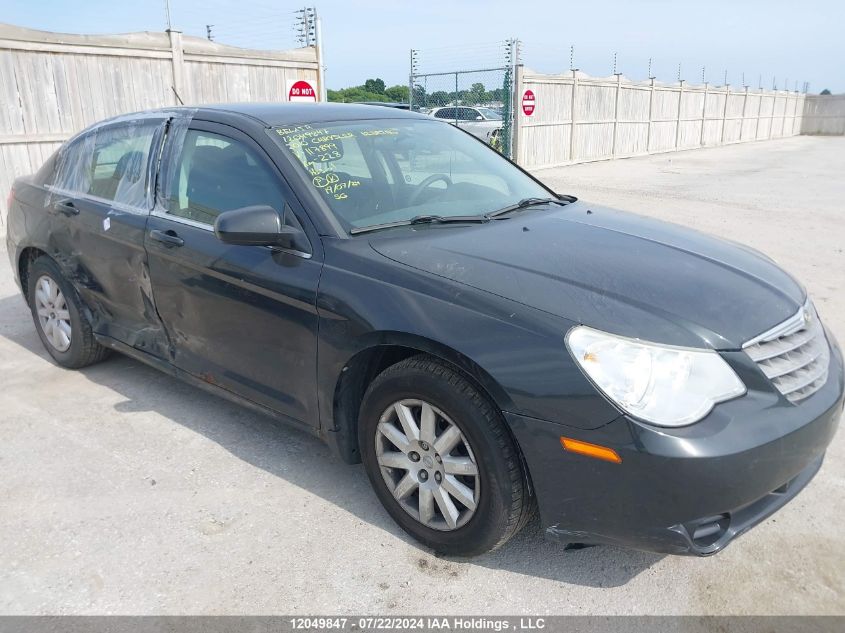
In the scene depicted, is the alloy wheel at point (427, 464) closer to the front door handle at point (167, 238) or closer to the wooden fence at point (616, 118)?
the front door handle at point (167, 238)

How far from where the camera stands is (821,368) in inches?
104

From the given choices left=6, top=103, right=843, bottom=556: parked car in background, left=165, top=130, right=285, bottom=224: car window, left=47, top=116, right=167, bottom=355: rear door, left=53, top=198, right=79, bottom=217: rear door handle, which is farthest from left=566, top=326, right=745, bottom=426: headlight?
left=53, top=198, right=79, bottom=217: rear door handle

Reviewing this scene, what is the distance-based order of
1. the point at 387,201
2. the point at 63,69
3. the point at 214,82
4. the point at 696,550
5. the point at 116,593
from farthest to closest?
1. the point at 214,82
2. the point at 63,69
3. the point at 387,201
4. the point at 116,593
5. the point at 696,550

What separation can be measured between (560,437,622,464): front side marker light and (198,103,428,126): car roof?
2118 mm

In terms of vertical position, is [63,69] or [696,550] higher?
[63,69]

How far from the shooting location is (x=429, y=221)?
317cm

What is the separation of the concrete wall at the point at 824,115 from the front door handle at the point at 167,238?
53.0 metres

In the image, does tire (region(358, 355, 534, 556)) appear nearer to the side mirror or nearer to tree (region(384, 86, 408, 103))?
the side mirror

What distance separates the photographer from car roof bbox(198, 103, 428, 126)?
352 centimetres

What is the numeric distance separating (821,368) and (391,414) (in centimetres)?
165

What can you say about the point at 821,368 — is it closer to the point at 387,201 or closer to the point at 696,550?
the point at 696,550

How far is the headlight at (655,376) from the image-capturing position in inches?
86.8

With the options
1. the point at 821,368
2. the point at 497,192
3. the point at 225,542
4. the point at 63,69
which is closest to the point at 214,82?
the point at 63,69

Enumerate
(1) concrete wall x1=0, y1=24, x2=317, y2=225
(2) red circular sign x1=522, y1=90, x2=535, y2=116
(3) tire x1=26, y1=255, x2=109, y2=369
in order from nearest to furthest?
(3) tire x1=26, y1=255, x2=109, y2=369, (1) concrete wall x1=0, y1=24, x2=317, y2=225, (2) red circular sign x1=522, y1=90, x2=535, y2=116
